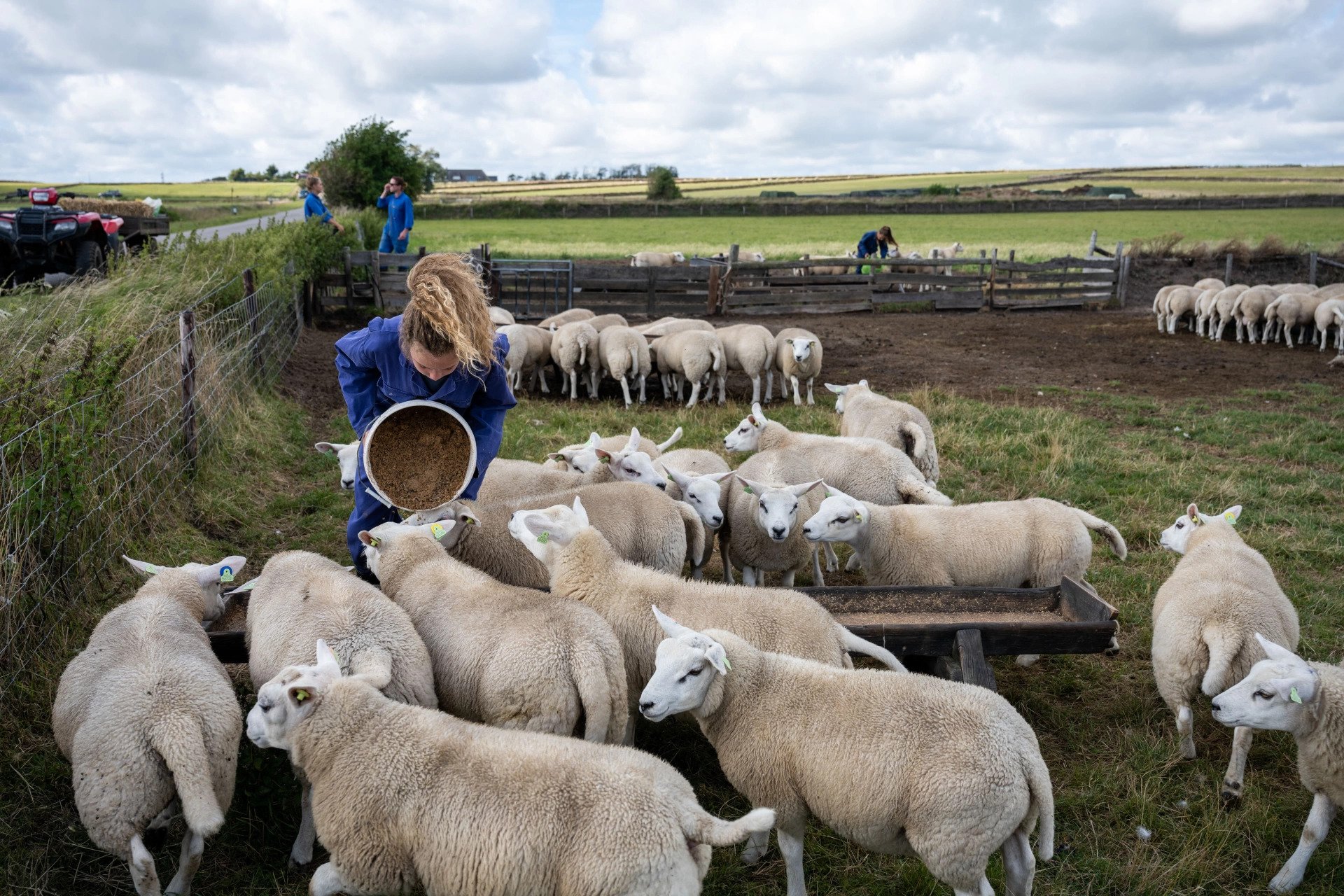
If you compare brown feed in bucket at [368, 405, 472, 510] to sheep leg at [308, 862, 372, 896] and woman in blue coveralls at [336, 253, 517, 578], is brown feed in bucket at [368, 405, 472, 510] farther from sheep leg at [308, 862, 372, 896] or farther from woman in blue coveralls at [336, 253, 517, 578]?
sheep leg at [308, 862, 372, 896]

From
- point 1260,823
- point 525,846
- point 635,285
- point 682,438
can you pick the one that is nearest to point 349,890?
point 525,846

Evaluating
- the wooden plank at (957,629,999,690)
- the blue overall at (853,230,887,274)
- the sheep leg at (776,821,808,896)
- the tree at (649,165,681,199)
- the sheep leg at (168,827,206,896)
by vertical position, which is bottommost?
the sheep leg at (776,821,808,896)

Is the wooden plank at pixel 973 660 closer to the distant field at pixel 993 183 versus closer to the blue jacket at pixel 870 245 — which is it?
the blue jacket at pixel 870 245

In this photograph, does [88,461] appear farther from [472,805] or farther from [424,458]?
[472,805]

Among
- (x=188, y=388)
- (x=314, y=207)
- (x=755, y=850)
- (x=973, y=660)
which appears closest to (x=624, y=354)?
(x=188, y=388)

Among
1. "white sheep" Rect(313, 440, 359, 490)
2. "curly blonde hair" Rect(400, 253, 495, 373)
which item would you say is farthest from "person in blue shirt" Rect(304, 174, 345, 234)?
"curly blonde hair" Rect(400, 253, 495, 373)

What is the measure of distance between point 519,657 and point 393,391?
6.06 ft

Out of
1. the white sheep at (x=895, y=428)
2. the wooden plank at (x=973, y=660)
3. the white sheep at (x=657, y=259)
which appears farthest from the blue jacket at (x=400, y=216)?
the wooden plank at (x=973, y=660)

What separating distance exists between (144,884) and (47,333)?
14.3ft

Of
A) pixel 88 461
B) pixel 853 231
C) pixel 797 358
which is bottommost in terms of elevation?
pixel 797 358

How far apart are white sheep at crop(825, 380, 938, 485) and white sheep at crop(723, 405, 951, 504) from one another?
24.5 inches

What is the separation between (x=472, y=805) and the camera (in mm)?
3135

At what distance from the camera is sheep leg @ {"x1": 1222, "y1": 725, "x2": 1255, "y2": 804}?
14.6 feet

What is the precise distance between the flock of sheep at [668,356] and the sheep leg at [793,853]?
890 cm
